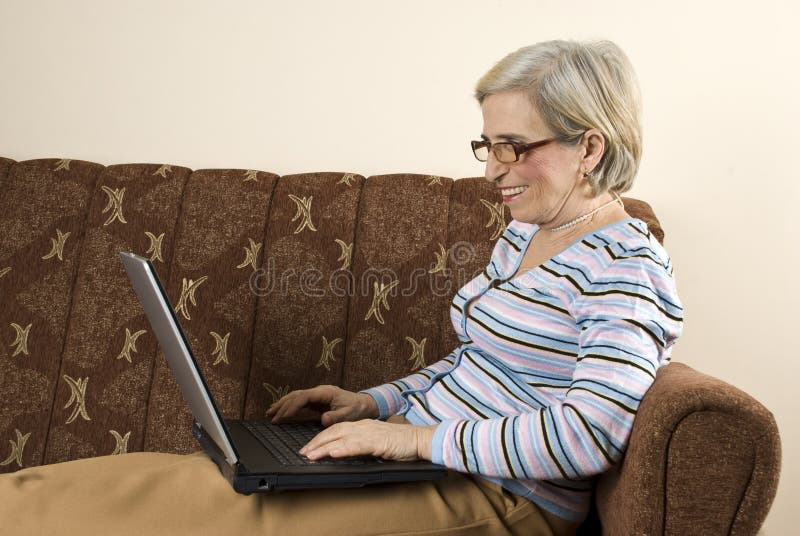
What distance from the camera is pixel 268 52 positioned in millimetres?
2035

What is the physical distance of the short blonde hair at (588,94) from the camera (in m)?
1.22

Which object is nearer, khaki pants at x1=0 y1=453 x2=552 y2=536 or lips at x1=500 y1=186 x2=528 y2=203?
khaki pants at x1=0 y1=453 x2=552 y2=536

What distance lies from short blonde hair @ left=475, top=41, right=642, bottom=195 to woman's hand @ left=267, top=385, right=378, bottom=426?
0.58 meters

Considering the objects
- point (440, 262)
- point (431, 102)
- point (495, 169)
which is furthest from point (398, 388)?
point (431, 102)

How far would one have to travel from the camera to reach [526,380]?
125 cm

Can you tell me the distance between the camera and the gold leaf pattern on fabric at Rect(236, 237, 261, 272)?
5.94 ft

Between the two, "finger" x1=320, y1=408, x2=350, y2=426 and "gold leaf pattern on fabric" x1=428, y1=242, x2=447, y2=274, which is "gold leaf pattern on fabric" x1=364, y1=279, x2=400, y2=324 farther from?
"finger" x1=320, y1=408, x2=350, y2=426

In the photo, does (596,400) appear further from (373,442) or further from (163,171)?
(163,171)

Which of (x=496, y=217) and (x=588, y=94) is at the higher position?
(x=588, y=94)

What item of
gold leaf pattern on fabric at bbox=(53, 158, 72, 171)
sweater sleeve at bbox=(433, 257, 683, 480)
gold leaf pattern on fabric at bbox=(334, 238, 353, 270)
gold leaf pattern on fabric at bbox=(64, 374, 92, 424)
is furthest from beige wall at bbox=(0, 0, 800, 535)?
sweater sleeve at bbox=(433, 257, 683, 480)

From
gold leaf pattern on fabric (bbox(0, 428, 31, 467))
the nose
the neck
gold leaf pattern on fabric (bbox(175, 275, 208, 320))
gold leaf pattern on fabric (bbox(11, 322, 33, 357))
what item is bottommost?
gold leaf pattern on fabric (bbox(0, 428, 31, 467))

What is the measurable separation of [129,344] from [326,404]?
563mm

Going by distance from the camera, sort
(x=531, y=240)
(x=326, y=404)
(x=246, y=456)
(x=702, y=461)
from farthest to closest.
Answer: (x=326, y=404)
(x=531, y=240)
(x=246, y=456)
(x=702, y=461)

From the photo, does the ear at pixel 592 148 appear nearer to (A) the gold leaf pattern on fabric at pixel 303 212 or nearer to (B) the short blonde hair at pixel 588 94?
(B) the short blonde hair at pixel 588 94
